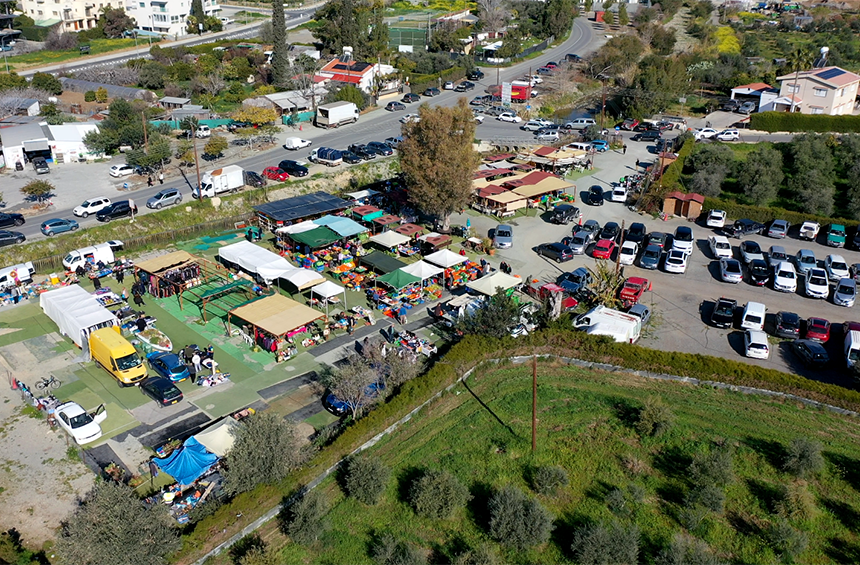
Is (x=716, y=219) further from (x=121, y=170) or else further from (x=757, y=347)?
(x=121, y=170)

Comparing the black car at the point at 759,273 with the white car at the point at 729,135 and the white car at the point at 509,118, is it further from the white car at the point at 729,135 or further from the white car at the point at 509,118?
the white car at the point at 509,118

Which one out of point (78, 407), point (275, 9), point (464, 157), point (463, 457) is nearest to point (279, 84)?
point (275, 9)

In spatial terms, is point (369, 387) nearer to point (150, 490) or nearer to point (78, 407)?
point (150, 490)

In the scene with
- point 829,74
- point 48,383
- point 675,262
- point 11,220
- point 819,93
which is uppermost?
point 829,74

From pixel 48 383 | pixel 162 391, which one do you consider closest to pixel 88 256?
pixel 48 383

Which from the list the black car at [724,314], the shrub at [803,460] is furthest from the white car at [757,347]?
the shrub at [803,460]
